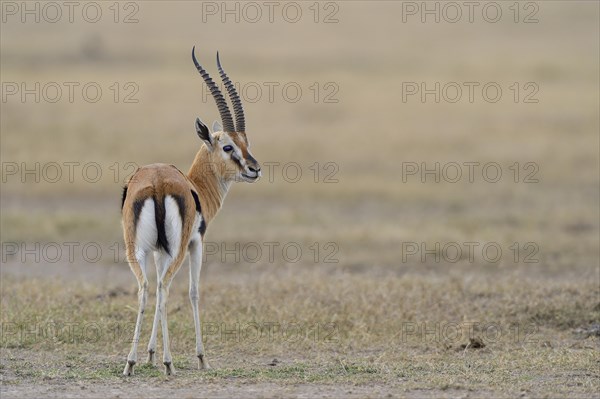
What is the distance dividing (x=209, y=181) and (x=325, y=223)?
8298 millimetres

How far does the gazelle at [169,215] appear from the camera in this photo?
7.65m

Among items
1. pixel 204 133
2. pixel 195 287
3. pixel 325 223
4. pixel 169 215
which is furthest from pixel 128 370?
pixel 325 223

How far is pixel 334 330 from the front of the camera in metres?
9.96

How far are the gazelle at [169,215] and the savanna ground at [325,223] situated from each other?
58cm

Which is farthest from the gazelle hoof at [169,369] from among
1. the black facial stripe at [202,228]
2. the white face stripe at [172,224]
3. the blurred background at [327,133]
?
the blurred background at [327,133]

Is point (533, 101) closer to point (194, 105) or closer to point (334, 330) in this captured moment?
point (194, 105)

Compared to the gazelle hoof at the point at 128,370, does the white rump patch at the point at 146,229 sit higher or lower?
higher

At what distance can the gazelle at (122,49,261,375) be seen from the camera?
7.65 meters

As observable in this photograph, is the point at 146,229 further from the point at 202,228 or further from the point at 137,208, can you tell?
the point at 202,228

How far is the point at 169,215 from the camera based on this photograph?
7.66m

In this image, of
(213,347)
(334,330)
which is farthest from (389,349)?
(213,347)

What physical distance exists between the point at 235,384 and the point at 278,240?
7.96m

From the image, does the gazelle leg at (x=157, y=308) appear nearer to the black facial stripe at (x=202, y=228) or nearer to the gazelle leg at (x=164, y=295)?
the gazelle leg at (x=164, y=295)

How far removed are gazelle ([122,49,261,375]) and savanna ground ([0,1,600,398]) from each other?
1.89 feet
